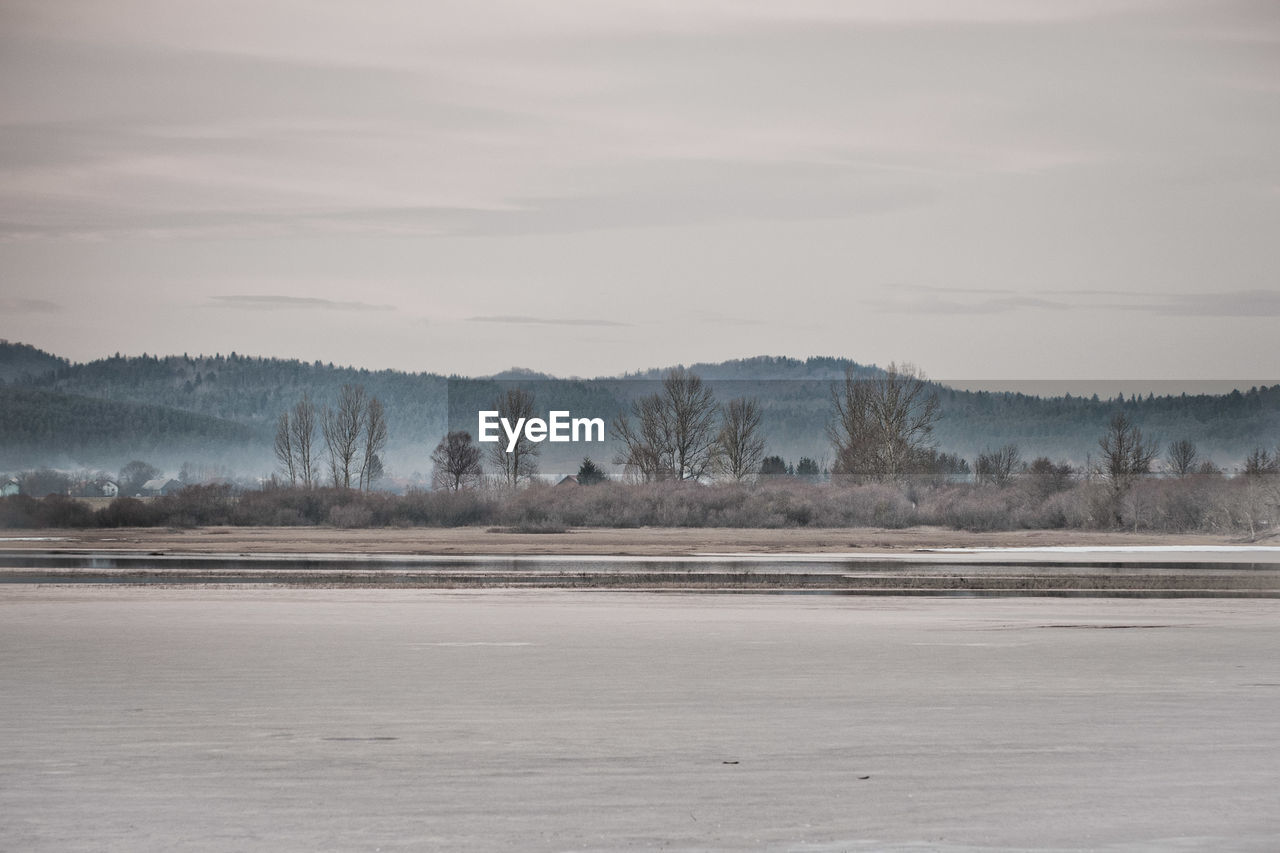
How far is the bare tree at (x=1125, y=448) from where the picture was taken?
92.8m

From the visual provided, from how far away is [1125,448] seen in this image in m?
94.1

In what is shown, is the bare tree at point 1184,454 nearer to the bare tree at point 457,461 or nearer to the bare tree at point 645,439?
the bare tree at point 645,439

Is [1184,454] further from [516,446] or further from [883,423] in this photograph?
[516,446]

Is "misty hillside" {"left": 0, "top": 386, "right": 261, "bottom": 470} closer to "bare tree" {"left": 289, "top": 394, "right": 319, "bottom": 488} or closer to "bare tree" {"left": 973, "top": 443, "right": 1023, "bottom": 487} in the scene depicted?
"bare tree" {"left": 289, "top": 394, "right": 319, "bottom": 488}

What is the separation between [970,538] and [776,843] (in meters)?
55.9

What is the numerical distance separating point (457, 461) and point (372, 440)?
8.81 metres

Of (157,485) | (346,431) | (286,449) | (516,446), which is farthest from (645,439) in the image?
(157,485)

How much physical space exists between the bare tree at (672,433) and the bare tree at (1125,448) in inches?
979

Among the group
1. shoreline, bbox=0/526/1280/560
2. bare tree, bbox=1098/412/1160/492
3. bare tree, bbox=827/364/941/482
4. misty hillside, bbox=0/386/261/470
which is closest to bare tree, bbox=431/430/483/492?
bare tree, bbox=827/364/941/482

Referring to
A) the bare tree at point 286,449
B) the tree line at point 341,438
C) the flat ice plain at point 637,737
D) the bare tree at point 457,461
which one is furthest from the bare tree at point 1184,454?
the flat ice plain at point 637,737

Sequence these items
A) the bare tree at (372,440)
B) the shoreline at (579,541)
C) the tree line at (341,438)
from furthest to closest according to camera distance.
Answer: the tree line at (341,438) → the bare tree at (372,440) → the shoreline at (579,541)

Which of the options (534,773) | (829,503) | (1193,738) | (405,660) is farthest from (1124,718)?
(829,503)

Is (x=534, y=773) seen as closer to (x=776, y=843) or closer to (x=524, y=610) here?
(x=776, y=843)

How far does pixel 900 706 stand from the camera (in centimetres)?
1366
